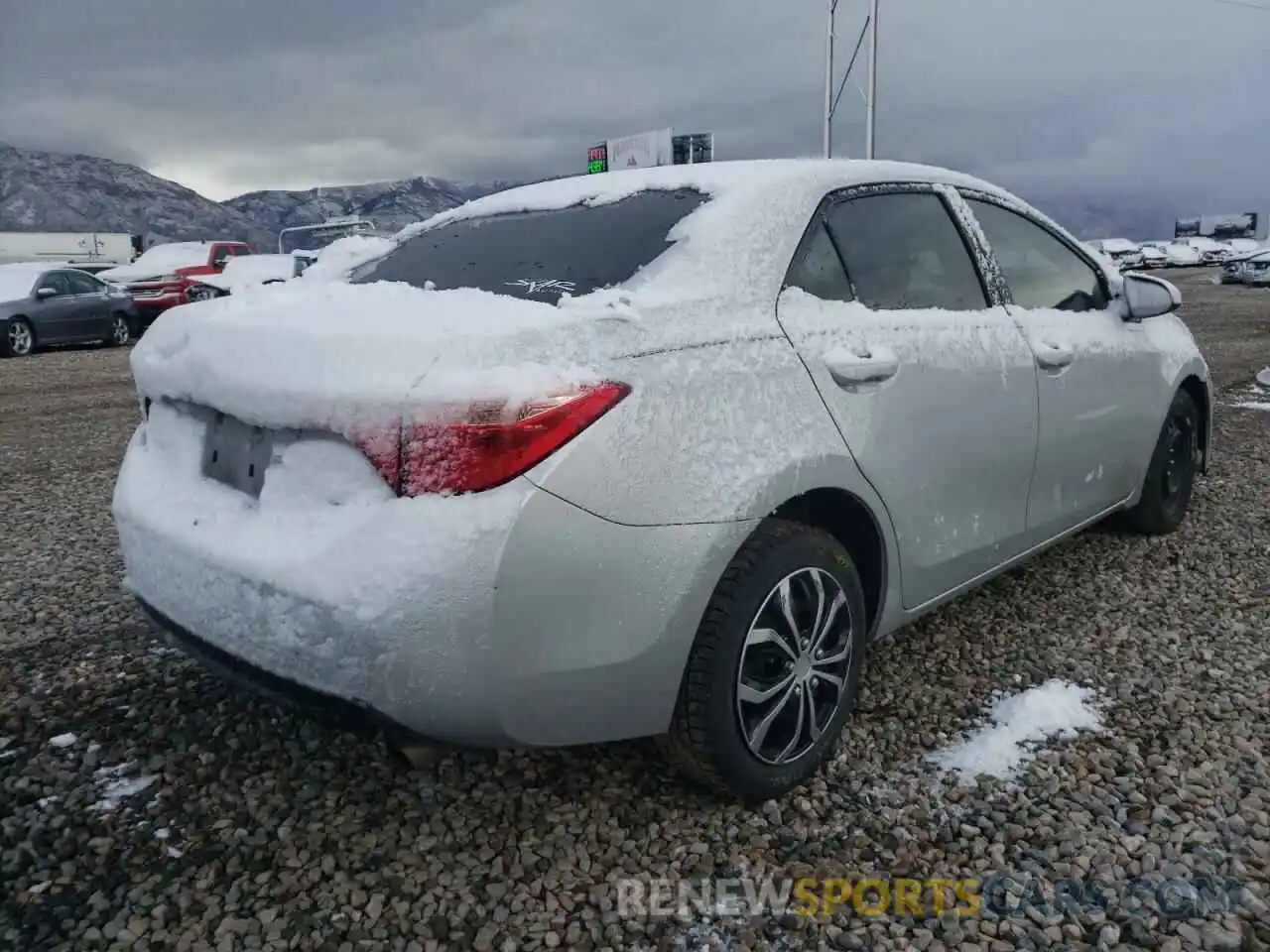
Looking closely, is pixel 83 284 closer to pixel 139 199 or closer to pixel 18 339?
pixel 18 339

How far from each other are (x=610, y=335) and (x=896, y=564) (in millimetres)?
1069

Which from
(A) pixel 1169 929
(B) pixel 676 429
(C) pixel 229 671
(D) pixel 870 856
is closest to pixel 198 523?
(C) pixel 229 671

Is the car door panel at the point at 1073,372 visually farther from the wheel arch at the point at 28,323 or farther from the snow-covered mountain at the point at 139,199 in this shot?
the snow-covered mountain at the point at 139,199

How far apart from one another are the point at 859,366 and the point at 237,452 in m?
1.44

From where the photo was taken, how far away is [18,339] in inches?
563

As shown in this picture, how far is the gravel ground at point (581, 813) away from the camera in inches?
75.7

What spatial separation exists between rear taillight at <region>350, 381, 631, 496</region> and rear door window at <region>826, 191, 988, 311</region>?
1.15 meters

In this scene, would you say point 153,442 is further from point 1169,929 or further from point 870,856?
point 1169,929

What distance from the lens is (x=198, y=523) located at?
208 centimetres

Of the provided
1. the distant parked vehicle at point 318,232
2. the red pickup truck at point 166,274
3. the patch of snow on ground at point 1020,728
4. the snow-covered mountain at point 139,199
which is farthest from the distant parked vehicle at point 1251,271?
the snow-covered mountain at point 139,199

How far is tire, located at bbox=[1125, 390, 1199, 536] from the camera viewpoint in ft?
13.4

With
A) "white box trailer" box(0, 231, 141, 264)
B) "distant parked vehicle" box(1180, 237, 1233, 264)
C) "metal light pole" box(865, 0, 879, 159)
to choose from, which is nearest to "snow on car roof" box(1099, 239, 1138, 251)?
"distant parked vehicle" box(1180, 237, 1233, 264)

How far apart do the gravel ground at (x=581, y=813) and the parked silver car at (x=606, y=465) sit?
250mm

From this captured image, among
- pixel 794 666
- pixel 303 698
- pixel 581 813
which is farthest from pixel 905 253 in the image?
pixel 303 698
